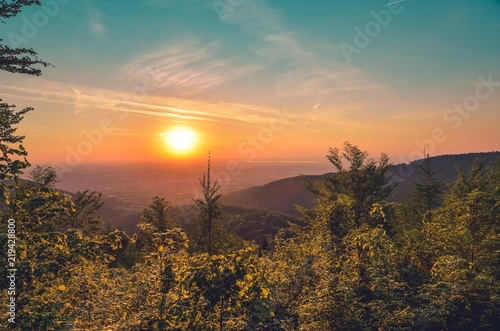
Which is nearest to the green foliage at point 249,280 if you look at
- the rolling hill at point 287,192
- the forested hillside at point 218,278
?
the forested hillside at point 218,278

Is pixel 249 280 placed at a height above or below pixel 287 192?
above

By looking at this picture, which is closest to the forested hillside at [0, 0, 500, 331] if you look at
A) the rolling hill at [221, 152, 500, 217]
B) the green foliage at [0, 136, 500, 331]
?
the green foliage at [0, 136, 500, 331]

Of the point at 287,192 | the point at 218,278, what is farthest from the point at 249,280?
the point at 287,192

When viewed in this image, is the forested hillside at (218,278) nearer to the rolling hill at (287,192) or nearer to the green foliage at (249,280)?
the green foliage at (249,280)

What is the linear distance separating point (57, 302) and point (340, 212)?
13860 millimetres

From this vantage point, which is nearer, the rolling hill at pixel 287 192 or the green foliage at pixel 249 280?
the green foliage at pixel 249 280

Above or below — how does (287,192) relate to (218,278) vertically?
below

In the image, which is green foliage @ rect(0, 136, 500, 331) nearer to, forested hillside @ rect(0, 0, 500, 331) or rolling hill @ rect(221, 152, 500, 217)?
forested hillside @ rect(0, 0, 500, 331)

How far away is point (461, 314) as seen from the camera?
9.59 metres

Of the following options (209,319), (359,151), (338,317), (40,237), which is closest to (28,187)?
(40,237)

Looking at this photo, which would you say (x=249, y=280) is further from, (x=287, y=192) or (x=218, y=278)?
(x=287, y=192)

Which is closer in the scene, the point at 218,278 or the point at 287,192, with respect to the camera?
the point at 218,278

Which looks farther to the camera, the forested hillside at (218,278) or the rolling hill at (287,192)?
the rolling hill at (287,192)

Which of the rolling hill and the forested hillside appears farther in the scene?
the rolling hill
